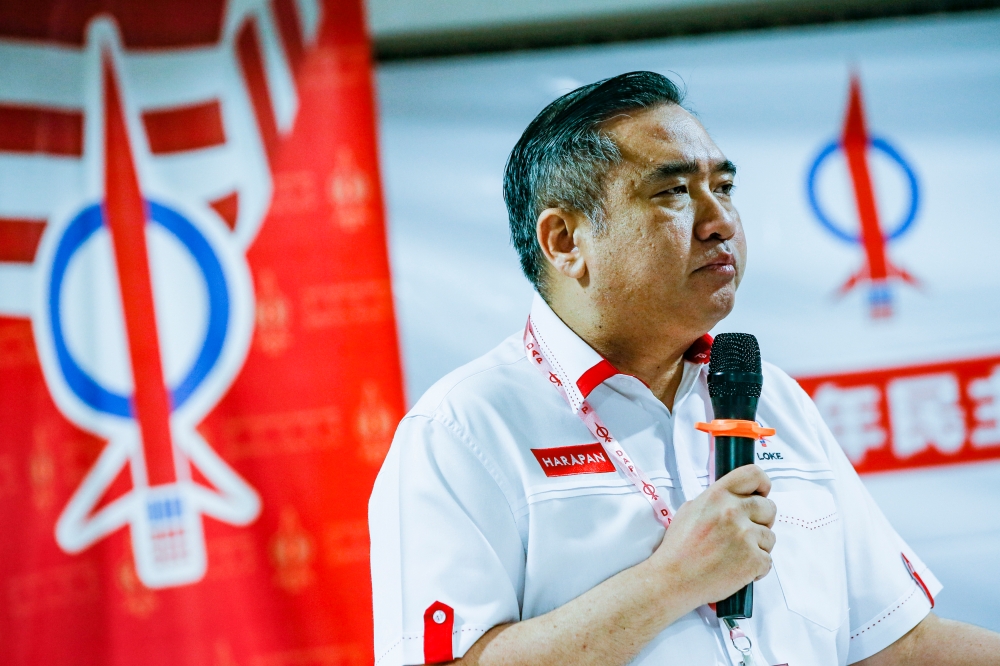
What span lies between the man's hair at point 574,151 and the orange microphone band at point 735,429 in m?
0.37

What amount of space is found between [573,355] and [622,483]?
0.22 meters

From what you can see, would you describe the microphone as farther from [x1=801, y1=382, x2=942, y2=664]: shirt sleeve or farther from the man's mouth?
[x1=801, y1=382, x2=942, y2=664]: shirt sleeve

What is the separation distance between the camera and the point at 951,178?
261cm

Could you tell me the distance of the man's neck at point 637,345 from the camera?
1345 mm

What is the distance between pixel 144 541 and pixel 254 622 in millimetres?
392

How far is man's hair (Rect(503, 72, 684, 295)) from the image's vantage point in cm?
136

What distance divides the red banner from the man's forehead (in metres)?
1.32

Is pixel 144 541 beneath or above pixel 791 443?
beneath

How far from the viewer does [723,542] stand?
1053mm

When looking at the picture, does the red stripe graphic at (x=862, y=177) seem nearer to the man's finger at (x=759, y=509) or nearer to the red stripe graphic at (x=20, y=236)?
the man's finger at (x=759, y=509)

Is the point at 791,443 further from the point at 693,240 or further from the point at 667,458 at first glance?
the point at 693,240

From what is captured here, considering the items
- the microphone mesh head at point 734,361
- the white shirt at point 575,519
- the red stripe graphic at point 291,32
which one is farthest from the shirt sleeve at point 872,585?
the red stripe graphic at point 291,32

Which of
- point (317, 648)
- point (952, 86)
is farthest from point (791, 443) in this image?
point (952, 86)

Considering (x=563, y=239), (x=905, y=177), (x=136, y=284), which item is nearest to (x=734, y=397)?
(x=563, y=239)
